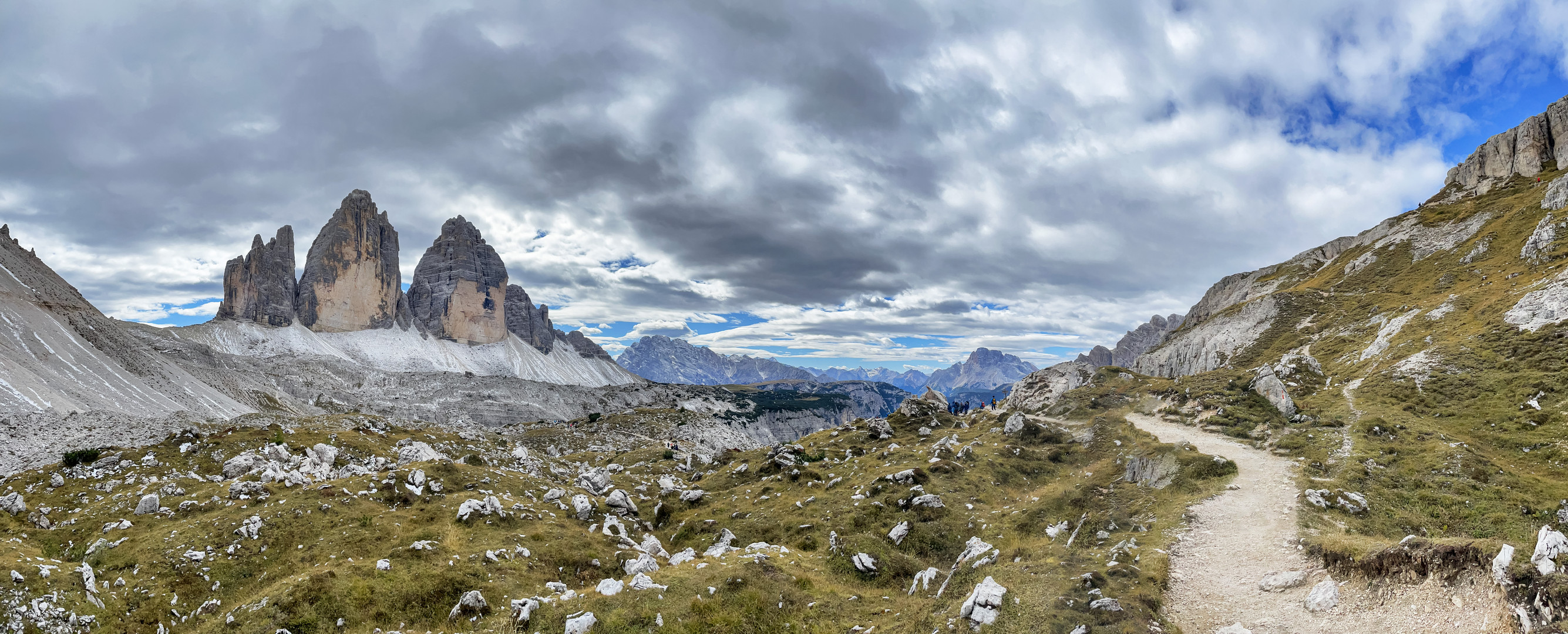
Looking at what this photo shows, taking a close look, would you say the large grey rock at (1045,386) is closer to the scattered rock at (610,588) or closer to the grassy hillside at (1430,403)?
the grassy hillside at (1430,403)

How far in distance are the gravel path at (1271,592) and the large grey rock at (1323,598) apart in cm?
15

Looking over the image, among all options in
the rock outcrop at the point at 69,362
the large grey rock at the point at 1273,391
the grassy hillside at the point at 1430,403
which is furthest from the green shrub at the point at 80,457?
the large grey rock at the point at 1273,391

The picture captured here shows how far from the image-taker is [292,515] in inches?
1152

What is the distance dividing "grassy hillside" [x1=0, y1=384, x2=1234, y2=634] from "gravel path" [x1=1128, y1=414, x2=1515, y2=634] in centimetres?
117

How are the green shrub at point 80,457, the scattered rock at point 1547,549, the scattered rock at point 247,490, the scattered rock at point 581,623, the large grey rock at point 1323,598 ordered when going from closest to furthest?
1. the scattered rock at point 1547,549
2. the large grey rock at point 1323,598
3. the scattered rock at point 581,623
4. the scattered rock at point 247,490
5. the green shrub at point 80,457

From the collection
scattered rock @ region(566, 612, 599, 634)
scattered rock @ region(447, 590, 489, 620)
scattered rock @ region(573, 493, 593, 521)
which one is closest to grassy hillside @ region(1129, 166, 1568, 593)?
scattered rock @ region(566, 612, 599, 634)

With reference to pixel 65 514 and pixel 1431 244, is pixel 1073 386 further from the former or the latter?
pixel 65 514

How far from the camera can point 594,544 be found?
3048 centimetres

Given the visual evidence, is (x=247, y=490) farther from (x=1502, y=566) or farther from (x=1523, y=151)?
(x=1523, y=151)

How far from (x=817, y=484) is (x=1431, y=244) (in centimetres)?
14798

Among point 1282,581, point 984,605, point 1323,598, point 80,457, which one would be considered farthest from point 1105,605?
point 80,457

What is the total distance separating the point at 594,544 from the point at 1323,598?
30.5 meters

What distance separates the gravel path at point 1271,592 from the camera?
42.5ft

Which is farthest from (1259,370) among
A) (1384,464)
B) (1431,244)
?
(1431,244)
